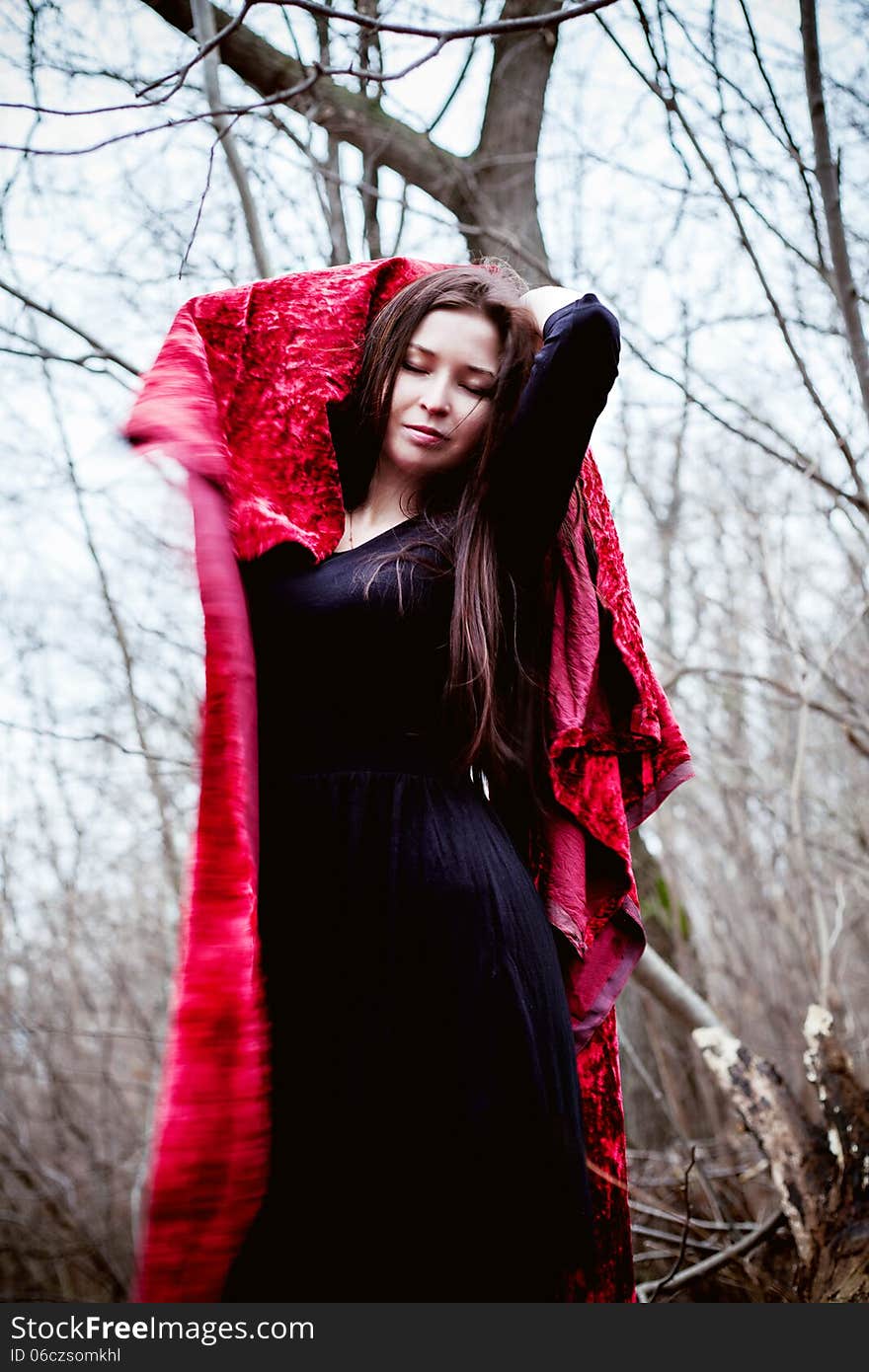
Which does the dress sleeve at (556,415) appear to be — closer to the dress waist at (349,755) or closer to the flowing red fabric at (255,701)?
the flowing red fabric at (255,701)

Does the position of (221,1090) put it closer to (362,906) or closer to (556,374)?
(362,906)

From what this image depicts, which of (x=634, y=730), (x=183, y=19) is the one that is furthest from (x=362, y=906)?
(x=183, y=19)

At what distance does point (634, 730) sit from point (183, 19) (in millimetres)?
2445

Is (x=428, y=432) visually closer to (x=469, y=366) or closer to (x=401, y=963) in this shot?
(x=469, y=366)

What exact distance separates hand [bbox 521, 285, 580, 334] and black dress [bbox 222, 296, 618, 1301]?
14cm

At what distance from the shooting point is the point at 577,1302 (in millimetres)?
1521

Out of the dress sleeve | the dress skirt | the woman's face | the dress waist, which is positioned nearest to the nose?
the woman's face

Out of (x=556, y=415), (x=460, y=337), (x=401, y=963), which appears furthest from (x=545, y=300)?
(x=401, y=963)

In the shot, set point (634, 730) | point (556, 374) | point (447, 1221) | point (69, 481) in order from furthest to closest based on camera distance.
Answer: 1. point (69, 481)
2. point (634, 730)
3. point (556, 374)
4. point (447, 1221)

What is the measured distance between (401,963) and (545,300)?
3.67ft

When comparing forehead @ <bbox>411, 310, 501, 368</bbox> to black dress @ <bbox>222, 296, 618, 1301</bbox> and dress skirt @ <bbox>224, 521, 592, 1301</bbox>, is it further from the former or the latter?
dress skirt @ <bbox>224, 521, 592, 1301</bbox>

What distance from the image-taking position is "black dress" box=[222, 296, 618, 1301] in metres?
1.21

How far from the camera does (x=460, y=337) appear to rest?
5.29 ft

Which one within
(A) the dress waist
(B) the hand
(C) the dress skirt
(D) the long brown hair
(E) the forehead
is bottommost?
(C) the dress skirt
